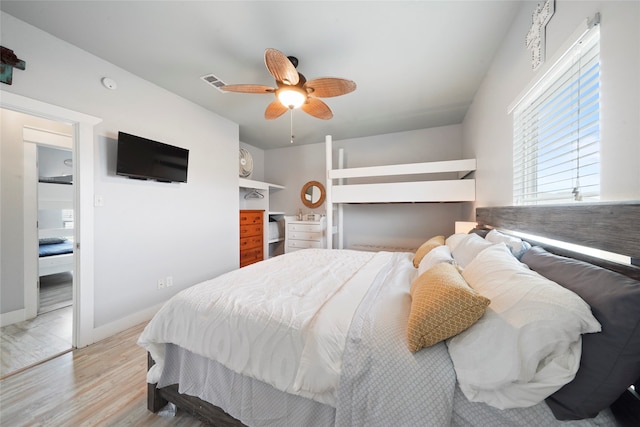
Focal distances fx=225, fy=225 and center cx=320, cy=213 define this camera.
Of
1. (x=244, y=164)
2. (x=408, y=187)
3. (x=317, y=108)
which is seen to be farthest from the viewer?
(x=244, y=164)

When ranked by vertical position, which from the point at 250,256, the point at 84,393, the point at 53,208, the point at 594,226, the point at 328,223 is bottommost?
the point at 84,393

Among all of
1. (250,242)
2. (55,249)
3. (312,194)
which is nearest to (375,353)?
(250,242)

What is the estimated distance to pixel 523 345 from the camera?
2.20ft

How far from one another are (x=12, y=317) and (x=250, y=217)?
2.67 m

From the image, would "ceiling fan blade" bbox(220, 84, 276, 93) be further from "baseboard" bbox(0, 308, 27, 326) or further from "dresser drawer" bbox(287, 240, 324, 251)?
"baseboard" bbox(0, 308, 27, 326)

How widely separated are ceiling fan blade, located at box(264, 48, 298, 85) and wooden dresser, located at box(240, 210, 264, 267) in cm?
246

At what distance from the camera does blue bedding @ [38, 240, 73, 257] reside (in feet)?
10.5

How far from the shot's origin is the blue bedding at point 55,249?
3209 mm

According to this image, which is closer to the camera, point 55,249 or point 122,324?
point 122,324

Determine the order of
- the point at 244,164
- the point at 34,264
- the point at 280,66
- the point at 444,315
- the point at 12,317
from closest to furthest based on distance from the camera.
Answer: the point at 444,315
the point at 280,66
the point at 12,317
the point at 34,264
the point at 244,164

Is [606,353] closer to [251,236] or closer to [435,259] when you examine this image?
[435,259]

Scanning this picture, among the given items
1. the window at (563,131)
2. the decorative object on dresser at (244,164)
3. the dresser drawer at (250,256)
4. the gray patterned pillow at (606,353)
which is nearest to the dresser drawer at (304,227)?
the dresser drawer at (250,256)

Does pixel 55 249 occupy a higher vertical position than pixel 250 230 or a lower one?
lower

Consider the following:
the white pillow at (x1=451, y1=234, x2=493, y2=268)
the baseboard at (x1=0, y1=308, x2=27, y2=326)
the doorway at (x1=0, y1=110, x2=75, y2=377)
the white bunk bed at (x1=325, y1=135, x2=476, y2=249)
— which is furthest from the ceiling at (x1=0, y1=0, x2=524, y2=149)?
the baseboard at (x1=0, y1=308, x2=27, y2=326)
